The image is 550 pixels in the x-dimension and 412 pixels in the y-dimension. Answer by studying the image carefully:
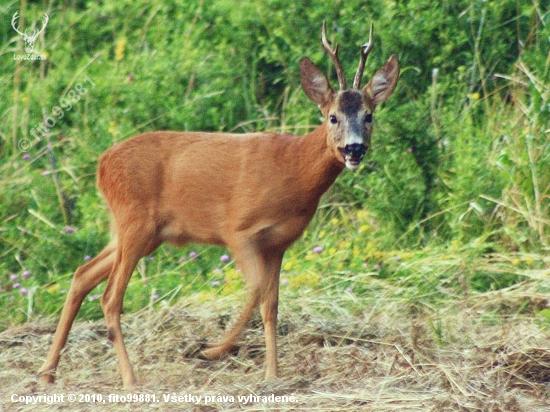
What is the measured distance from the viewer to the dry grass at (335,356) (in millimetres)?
5434

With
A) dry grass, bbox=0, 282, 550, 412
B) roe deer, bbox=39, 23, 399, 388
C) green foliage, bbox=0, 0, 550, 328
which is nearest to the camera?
dry grass, bbox=0, 282, 550, 412

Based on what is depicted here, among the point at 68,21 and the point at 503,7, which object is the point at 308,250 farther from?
the point at 68,21

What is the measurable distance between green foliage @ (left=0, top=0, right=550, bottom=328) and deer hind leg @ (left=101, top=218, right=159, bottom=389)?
947 mm

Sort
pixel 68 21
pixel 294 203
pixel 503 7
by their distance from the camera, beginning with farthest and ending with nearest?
pixel 68 21, pixel 503 7, pixel 294 203

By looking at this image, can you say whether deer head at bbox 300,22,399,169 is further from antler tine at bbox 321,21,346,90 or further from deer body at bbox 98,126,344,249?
deer body at bbox 98,126,344,249

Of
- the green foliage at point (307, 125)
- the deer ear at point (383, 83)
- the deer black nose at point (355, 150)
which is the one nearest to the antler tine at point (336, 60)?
the deer ear at point (383, 83)

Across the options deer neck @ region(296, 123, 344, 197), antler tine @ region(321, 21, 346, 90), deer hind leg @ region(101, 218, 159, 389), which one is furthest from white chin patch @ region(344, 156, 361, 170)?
deer hind leg @ region(101, 218, 159, 389)

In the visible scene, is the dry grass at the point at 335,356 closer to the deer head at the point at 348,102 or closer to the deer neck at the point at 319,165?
the deer neck at the point at 319,165

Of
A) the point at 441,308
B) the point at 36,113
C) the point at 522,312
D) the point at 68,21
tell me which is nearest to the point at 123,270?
the point at 441,308

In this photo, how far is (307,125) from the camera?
9.00 meters

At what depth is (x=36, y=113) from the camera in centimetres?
978

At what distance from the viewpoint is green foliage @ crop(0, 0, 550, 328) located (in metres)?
7.66

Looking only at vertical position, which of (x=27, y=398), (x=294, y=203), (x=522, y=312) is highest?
(x=294, y=203)

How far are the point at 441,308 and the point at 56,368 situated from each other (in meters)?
2.41
